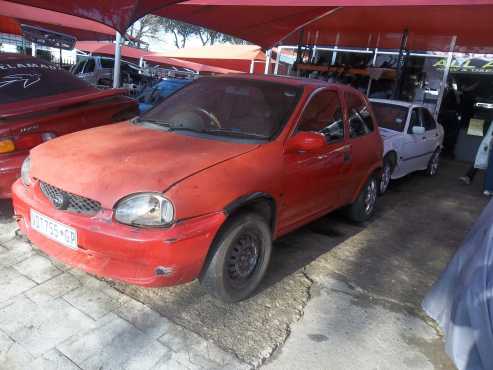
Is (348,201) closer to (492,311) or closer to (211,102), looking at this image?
(211,102)

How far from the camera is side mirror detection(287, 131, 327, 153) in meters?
3.34

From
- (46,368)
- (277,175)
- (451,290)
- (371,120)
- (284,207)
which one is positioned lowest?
(46,368)

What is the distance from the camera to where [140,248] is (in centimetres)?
252

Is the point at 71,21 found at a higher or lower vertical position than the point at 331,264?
higher

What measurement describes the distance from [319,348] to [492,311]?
3.40 ft

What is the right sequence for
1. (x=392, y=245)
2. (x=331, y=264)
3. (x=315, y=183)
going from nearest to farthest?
(x=315, y=183), (x=331, y=264), (x=392, y=245)

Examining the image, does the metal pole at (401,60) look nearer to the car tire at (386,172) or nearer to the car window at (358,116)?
the car tire at (386,172)

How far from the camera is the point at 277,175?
325 cm

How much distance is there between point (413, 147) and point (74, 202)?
604 cm

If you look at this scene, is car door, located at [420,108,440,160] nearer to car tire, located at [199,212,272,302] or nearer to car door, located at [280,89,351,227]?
car door, located at [280,89,351,227]

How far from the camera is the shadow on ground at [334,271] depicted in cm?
289

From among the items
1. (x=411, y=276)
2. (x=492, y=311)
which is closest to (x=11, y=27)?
(x=411, y=276)

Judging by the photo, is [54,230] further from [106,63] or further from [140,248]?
[106,63]

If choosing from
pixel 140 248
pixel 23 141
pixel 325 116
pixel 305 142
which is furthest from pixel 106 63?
pixel 140 248
